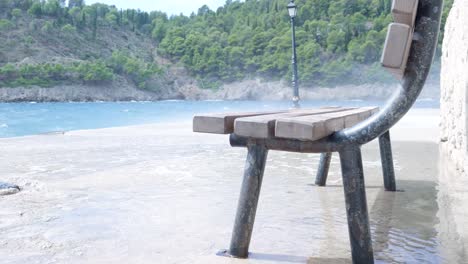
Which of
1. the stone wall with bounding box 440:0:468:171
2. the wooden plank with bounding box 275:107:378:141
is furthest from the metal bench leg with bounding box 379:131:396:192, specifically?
the wooden plank with bounding box 275:107:378:141

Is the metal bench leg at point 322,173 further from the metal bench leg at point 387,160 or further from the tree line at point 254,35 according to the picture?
the tree line at point 254,35

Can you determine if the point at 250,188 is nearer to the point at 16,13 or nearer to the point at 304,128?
the point at 304,128

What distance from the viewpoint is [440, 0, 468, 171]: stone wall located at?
4.46 meters

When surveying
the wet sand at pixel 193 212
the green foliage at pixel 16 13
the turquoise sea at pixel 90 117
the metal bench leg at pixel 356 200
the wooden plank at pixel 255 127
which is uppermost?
the green foliage at pixel 16 13

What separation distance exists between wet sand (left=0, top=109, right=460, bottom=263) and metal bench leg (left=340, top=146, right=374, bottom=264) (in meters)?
0.27

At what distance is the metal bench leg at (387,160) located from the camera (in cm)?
410

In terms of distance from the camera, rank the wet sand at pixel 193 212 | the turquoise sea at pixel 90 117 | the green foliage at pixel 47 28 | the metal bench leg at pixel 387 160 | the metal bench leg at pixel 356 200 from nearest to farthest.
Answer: the metal bench leg at pixel 356 200
the wet sand at pixel 193 212
the metal bench leg at pixel 387 160
the turquoise sea at pixel 90 117
the green foliage at pixel 47 28

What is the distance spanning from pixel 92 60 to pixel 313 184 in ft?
313

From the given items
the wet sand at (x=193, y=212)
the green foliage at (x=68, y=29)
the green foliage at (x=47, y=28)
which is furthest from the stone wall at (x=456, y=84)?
the green foliage at (x=68, y=29)

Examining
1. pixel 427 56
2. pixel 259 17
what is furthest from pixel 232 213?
pixel 259 17

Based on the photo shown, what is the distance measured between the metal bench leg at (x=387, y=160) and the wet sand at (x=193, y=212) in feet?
0.37

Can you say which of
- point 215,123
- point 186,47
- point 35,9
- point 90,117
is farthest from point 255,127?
point 35,9

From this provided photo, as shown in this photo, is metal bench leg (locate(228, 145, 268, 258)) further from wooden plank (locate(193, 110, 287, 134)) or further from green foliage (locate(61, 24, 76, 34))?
green foliage (locate(61, 24, 76, 34))

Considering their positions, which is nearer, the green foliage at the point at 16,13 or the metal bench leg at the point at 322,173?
the metal bench leg at the point at 322,173
